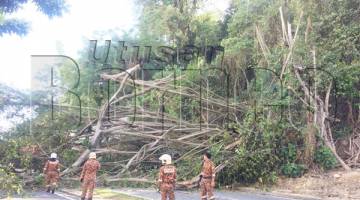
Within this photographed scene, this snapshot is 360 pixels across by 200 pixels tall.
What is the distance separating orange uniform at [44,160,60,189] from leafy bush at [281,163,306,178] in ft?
26.2

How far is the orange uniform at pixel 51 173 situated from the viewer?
1709 centimetres

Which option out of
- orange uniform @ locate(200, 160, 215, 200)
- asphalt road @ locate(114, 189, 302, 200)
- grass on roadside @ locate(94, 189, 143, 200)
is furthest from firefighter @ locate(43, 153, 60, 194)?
orange uniform @ locate(200, 160, 215, 200)

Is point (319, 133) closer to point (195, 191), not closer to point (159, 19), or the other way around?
point (195, 191)

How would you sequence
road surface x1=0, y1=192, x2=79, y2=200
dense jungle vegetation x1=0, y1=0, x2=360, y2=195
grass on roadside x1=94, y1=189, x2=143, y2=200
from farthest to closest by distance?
dense jungle vegetation x1=0, y1=0, x2=360, y2=195
road surface x1=0, y1=192, x2=79, y2=200
grass on roadside x1=94, y1=189, x2=143, y2=200

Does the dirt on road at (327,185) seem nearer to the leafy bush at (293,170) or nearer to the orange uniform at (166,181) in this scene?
the leafy bush at (293,170)

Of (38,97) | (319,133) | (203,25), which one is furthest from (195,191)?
(203,25)

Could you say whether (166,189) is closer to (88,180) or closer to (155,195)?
(88,180)

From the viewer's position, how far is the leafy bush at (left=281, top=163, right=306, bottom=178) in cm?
1825

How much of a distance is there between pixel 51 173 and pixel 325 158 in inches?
384

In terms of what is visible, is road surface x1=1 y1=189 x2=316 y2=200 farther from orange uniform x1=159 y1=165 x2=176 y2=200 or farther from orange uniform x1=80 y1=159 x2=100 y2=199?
orange uniform x1=159 y1=165 x2=176 y2=200

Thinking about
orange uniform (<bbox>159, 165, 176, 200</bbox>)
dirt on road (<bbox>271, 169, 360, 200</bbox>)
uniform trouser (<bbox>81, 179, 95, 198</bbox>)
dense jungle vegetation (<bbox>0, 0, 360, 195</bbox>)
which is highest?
dense jungle vegetation (<bbox>0, 0, 360, 195</bbox>)

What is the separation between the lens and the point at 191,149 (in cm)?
1977

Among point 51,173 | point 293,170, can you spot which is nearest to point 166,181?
point 51,173

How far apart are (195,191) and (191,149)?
8.85 ft
